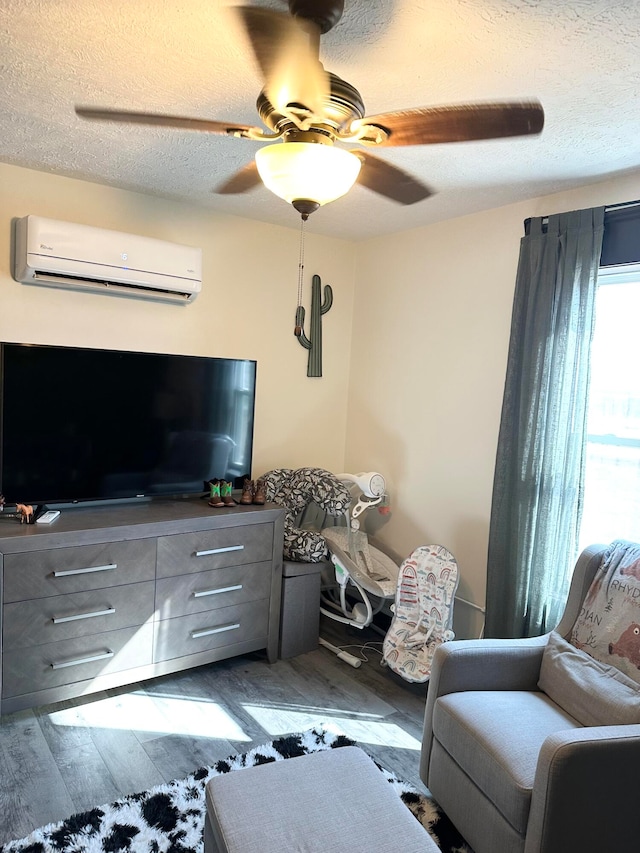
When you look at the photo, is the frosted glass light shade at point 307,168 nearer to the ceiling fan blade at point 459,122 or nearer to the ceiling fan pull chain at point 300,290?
the ceiling fan blade at point 459,122

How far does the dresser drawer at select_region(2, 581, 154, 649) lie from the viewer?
2.47 meters

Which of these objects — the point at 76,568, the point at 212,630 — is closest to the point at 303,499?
the point at 212,630

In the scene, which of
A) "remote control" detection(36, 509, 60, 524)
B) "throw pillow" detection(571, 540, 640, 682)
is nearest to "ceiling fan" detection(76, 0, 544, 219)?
"throw pillow" detection(571, 540, 640, 682)

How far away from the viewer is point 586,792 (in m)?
1.64

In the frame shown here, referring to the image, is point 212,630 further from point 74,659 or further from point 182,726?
point 74,659

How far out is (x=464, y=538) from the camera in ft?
10.7

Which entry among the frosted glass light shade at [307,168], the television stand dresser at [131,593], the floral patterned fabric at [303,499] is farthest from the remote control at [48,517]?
the frosted glass light shade at [307,168]

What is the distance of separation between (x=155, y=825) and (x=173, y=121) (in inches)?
87.2

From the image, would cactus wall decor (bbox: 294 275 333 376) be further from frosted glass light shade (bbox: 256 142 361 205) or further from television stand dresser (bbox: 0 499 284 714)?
frosted glass light shade (bbox: 256 142 361 205)

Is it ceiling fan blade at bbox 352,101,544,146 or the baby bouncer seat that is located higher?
ceiling fan blade at bbox 352,101,544,146

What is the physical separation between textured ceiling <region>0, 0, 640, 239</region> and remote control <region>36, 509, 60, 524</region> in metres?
1.61

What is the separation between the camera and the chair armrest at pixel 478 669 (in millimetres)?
2152

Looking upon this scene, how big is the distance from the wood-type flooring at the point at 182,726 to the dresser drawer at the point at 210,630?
0.17 metres

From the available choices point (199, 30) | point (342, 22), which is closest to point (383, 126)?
point (342, 22)
